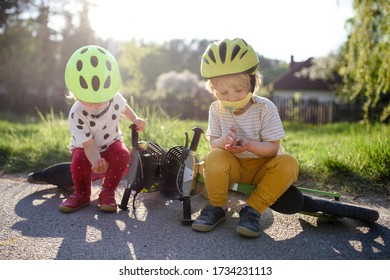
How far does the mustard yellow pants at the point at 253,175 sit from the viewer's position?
7.91ft

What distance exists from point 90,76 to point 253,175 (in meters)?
1.27

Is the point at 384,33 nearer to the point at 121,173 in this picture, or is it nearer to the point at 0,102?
the point at 121,173

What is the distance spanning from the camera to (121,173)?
3.00 metres

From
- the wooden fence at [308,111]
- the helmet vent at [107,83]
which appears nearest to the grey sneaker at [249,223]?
the helmet vent at [107,83]

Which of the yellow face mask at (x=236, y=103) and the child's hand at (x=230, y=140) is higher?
the yellow face mask at (x=236, y=103)

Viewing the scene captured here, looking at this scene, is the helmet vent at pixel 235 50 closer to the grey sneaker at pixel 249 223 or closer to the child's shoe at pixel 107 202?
the grey sneaker at pixel 249 223

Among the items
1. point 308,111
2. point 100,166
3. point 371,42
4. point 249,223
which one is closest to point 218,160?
point 249,223

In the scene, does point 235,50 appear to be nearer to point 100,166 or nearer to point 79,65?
point 79,65

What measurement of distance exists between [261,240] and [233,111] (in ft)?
2.84

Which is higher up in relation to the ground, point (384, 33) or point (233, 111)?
point (384, 33)

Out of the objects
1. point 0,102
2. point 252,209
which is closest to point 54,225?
point 252,209

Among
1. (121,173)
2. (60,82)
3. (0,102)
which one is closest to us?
(121,173)

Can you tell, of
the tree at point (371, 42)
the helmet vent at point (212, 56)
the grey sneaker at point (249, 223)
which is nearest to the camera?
the grey sneaker at point (249, 223)

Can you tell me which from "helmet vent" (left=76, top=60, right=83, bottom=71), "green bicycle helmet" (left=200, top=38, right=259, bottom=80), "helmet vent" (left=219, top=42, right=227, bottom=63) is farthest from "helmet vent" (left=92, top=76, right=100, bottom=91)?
"helmet vent" (left=219, top=42, right=227, bottom=63)
